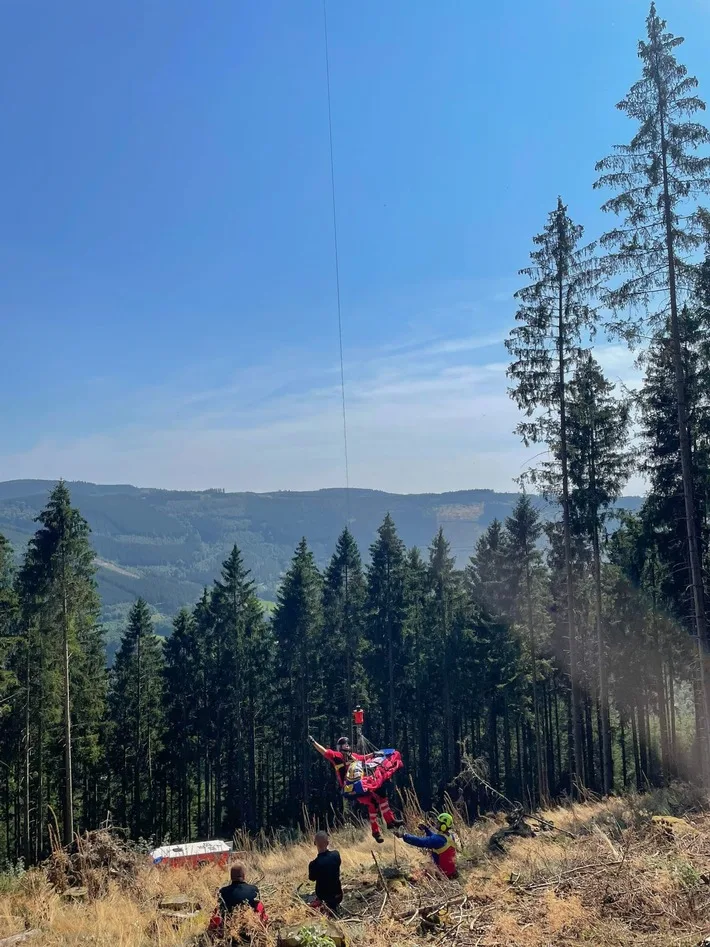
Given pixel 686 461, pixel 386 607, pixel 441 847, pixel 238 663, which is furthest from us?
pixel 386 607

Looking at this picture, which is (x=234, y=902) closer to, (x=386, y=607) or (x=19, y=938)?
(x=19, y=938)

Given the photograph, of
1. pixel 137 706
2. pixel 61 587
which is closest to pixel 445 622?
pixel 137 706

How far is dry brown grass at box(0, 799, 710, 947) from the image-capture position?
5844 millimetres

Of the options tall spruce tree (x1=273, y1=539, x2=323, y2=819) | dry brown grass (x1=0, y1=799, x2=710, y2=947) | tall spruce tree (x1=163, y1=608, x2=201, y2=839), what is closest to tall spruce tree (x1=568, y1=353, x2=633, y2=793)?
dry brown grass (x1=0, y1=799, x2=710, y2=947)

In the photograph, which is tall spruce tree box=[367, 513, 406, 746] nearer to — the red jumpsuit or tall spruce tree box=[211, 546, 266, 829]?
tall spruce tree box=[211, 546, 266, 829]

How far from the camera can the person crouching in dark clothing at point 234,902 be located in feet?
22.6

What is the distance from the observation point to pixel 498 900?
6.67 m

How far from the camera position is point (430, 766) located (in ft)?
142

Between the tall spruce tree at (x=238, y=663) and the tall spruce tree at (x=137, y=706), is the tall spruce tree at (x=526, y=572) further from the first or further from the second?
the tall spruce tree at (x=137, y=706)

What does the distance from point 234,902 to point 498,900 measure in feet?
9.08

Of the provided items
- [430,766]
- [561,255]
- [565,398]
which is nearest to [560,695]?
[430,766]

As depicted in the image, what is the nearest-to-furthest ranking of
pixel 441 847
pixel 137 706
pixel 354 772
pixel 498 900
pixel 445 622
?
1. pixel 498 900
2. pixel 441 847
3. pixel 354 772
4. pixel 137 706
5. pixel 445 622

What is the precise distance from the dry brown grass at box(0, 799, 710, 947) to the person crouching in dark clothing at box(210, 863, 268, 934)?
13.4 inches

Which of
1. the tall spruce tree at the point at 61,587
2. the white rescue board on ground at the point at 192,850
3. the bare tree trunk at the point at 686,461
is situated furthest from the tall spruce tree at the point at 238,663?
the bare tree trunk at the point at 686,461
